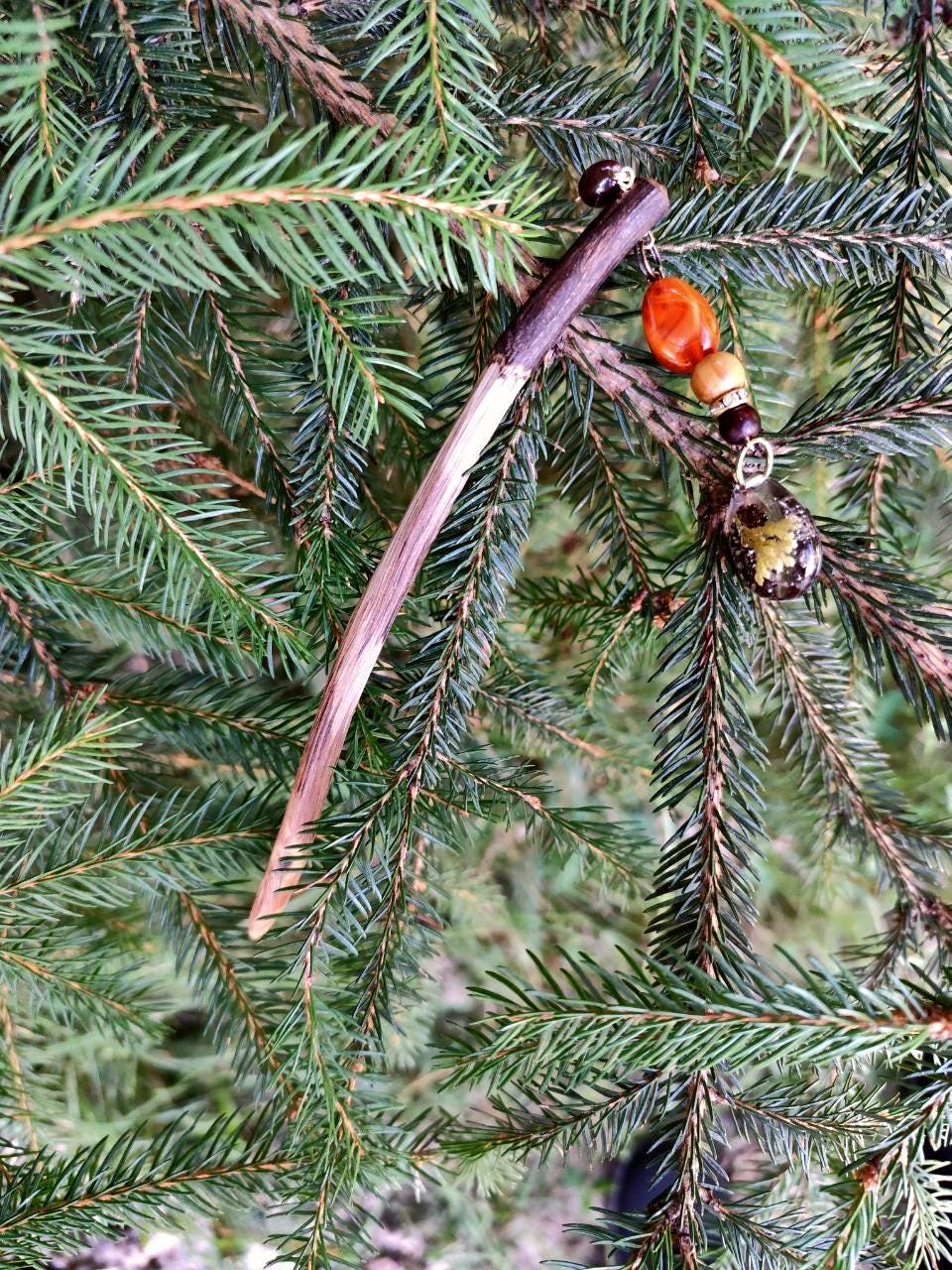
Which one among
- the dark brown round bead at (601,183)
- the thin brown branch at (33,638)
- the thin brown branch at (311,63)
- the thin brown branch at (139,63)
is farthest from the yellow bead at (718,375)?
the thin brown branch at (33,638)

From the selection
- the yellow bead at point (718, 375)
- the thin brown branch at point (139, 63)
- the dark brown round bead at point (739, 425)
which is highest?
the thin brown branch at point (139, 63)

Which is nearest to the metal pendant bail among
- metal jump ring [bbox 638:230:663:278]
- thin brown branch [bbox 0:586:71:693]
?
metal jump ring [bbox 638:230:663:278]

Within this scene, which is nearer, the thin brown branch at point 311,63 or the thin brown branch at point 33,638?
the thin brown branch at point 311,63

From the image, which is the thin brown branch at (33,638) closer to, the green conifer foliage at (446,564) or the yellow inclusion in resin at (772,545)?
the green conifer foliage at (446,564)

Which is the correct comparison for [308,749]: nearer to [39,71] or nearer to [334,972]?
[334,972]

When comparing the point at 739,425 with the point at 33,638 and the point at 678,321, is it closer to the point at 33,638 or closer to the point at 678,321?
the point at 678,321
